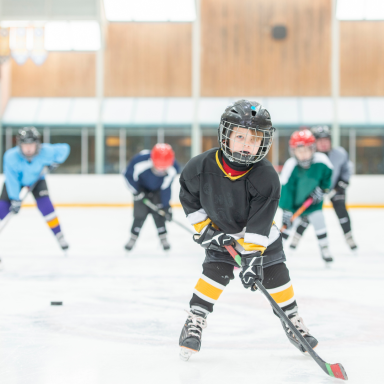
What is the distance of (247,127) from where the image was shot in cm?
166

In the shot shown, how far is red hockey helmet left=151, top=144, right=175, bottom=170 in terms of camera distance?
3854mm

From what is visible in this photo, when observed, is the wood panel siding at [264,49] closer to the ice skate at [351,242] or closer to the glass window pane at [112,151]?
the glass window pane at [112,151]

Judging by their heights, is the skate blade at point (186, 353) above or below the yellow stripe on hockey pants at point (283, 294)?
below

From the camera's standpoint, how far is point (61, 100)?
38.9ft

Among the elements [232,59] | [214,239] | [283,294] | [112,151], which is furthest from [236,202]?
[232,59]

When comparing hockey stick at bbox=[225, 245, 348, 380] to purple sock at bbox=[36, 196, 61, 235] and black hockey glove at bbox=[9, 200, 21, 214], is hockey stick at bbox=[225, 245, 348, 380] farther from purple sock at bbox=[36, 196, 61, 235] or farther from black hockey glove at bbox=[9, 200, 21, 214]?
purple sock at bbox=[36, 196, 61, 235]

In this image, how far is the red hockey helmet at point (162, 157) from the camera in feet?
12.6

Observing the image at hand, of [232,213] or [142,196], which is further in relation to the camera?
[142,196]

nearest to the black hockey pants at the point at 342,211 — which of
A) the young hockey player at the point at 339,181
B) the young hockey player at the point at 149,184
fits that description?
the young hockey player at the point at 339,181

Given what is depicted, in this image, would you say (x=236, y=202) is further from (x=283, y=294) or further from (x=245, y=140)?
(x=283, y=294)

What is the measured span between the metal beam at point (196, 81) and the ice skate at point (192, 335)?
9.63 metres

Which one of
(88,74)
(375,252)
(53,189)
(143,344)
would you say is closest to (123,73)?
(88,74)

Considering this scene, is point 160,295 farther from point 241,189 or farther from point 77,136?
point 77,136

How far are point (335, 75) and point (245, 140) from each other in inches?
417
